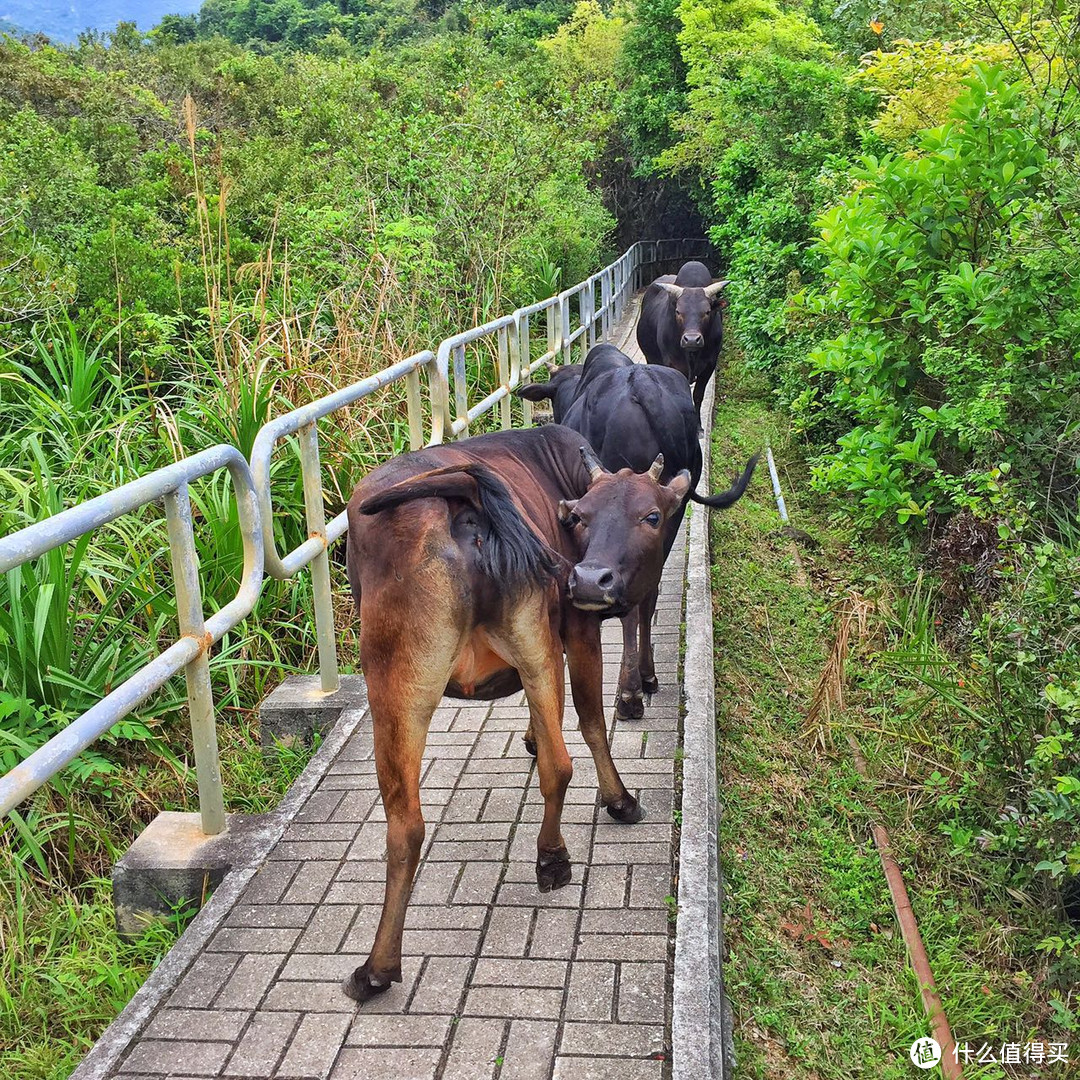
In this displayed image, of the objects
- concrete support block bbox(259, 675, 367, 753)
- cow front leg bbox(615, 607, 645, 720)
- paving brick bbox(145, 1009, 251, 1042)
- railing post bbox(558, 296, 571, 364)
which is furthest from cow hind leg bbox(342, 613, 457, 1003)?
railing post bbox(558, 296, 571, 364)

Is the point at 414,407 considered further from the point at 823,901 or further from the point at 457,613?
the point at 823,901

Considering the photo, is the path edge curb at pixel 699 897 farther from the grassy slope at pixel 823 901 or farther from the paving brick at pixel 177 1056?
the paving brick at pixel 177 1056

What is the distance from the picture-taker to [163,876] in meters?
3.71

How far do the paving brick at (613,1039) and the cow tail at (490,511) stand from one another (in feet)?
3.99

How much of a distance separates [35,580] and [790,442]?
26.1 feet

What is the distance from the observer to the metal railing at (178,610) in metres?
2.84

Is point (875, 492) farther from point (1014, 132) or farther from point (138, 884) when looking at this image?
point (138, 884)

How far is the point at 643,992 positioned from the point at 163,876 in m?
1.63

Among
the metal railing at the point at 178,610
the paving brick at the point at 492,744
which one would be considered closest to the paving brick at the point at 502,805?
the paving brick at the point at 492,744

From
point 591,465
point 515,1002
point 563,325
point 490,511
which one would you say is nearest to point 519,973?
point 515,1002

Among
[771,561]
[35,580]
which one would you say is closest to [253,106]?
[771,561]

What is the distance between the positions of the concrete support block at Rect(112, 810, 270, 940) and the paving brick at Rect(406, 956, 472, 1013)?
0.87 meters

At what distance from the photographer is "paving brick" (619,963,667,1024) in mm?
3086

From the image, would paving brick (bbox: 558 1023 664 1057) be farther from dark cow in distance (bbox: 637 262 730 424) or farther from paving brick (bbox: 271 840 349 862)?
dark cow in distance (bbox: 637 262 730 424)
